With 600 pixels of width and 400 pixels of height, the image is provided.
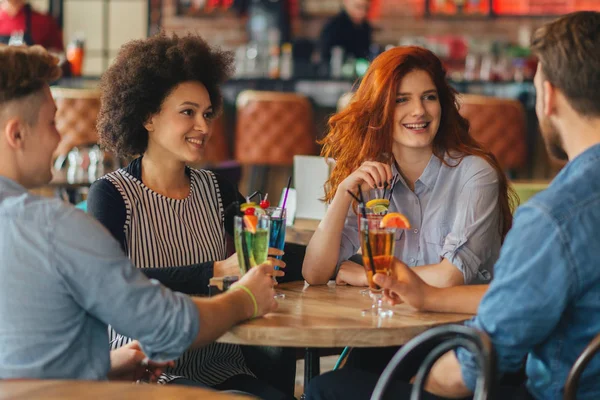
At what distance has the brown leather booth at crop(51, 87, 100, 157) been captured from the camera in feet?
17.1

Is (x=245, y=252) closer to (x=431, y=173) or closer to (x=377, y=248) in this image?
(x=377, y=248)

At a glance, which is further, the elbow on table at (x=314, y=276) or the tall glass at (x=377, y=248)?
the elbow on table at (x=314, y=276)

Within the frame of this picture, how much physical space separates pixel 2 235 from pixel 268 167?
15.6 ft

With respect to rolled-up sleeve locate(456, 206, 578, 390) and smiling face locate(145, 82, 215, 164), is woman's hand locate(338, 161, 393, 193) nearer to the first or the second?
smiling face locate(145, 82, 215, 164)

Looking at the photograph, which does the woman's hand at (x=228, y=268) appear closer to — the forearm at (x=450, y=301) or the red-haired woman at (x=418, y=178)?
the red-haired woman at (x=418, y=178)

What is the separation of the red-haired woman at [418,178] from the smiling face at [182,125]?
1.26 ft

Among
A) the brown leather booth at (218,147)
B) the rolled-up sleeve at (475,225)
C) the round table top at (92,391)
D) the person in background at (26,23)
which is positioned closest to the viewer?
the round table top at (92,391)

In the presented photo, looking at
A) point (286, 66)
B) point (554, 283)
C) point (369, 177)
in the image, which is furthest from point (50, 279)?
point (286, 66)

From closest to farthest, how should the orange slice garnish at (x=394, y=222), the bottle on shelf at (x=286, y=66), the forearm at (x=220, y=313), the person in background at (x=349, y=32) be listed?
the forearm at (x=220, y=313) < the orange slice garnish at (x=394, y=222) < the bottle on shelf at (x=286, y=66) < the person in background at (x=349, y=32)

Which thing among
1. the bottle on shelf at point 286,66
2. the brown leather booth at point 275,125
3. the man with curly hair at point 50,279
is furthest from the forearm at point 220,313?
the bottle on shelf at point 286,66

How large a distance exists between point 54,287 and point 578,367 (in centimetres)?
89

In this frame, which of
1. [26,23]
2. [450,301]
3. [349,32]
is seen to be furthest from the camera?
[349,32]

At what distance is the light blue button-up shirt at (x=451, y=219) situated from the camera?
7.08 feet

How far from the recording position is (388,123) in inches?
92.7
